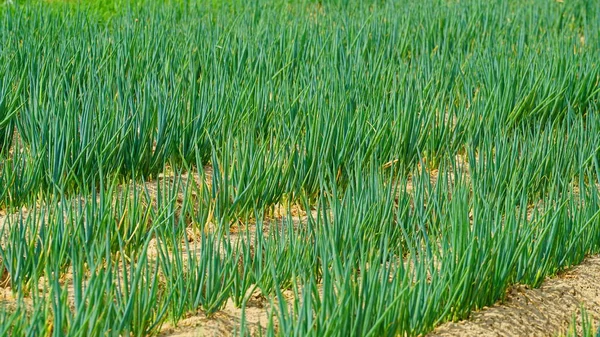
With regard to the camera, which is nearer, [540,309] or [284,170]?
[540,309]

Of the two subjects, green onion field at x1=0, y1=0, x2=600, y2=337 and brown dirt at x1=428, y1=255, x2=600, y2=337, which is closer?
green onion field at x1=0, y1=0, x2=600, y2=337

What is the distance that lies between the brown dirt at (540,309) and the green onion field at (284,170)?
0.03 metres

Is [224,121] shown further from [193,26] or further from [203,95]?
[193,26]

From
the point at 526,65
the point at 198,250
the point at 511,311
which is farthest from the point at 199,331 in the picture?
the point at 526,65

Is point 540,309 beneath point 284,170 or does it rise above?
beneath

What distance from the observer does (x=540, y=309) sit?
2410 mm

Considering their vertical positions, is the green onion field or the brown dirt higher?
the green onion field

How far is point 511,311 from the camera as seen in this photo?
92.9 inches

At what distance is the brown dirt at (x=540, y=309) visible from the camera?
2.27 metres

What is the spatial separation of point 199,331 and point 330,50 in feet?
8.08

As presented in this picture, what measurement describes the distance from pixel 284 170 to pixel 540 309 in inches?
34.7

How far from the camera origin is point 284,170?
296cm

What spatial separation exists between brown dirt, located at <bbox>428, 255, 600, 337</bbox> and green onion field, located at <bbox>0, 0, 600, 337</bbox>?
3 cm

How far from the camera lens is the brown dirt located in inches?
89.3
